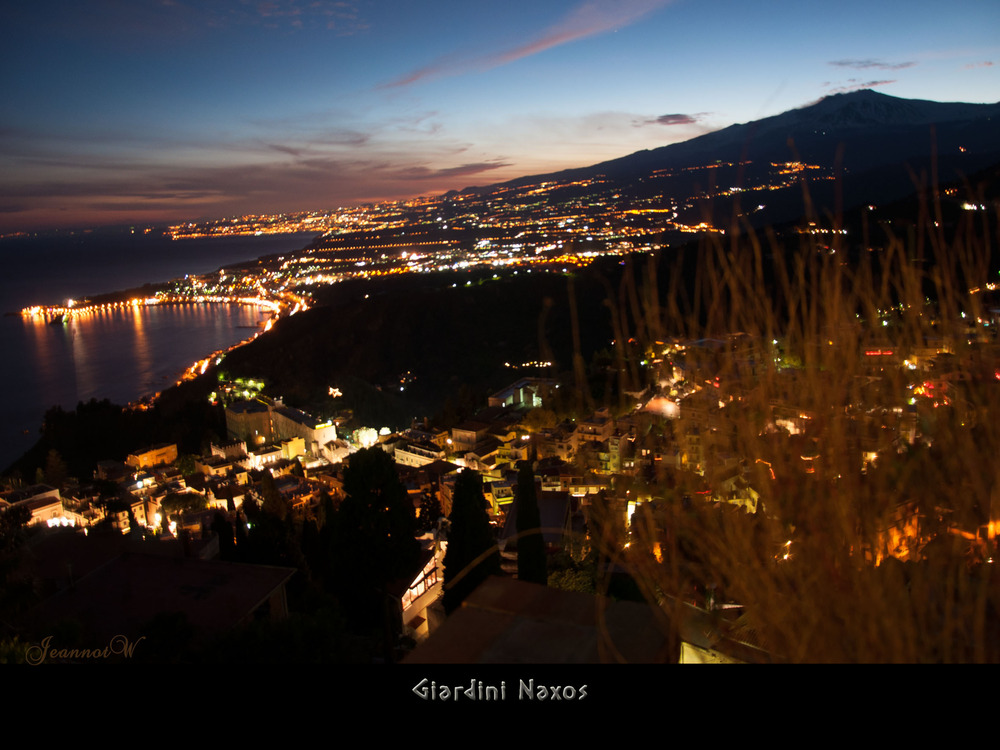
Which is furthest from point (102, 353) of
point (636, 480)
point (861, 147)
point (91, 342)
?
point (861, 147)

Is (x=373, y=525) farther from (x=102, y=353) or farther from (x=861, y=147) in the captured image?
(x=861, y=147)

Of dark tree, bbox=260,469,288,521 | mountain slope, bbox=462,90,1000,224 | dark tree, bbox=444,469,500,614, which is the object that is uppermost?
mountain slope, bbox=462,90,1000,224

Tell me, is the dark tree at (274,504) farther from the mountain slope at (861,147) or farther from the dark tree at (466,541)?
the mountain slope at (861,147)

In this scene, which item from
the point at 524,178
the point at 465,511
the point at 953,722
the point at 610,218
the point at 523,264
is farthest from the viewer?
the point at 524,178

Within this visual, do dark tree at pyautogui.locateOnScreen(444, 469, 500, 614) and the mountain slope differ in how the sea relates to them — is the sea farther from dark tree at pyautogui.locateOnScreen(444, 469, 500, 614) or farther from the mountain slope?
the mountain slope

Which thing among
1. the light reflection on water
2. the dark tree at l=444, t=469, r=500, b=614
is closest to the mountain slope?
the dark tree at l=444, t=469, r=500, b=614

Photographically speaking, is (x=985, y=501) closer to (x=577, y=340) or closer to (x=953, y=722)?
(x=953, y=722)

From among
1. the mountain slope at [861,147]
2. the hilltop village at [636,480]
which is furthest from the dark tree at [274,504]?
the mountain slope at [861,147]

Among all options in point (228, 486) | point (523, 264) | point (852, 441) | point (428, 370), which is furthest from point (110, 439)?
point (523, 264)

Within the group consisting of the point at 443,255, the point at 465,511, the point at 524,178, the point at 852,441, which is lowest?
the point at 465,511
